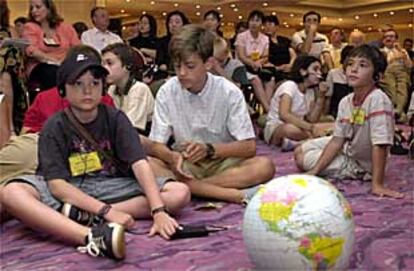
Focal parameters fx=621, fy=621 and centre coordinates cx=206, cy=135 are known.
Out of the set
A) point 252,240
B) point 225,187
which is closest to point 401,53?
point 225,187

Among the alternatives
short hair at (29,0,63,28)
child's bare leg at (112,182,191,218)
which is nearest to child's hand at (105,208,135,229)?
child's bare leg at (112,182,191,218)

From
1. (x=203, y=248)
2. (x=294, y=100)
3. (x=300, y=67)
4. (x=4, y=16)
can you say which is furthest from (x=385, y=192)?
(x=4, y=16)

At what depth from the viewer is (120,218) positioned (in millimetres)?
2299

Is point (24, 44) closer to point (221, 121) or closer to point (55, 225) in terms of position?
point (221, 121)

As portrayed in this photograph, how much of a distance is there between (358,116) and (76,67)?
160 cm

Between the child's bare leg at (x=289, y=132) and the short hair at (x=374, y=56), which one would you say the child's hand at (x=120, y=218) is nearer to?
the short hair at (x=374, y=56)

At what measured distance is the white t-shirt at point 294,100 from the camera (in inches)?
189

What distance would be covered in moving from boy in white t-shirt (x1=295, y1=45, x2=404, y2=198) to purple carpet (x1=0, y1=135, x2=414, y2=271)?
40cm

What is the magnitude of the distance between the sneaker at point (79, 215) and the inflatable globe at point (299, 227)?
0.81m

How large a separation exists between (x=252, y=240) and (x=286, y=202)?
15 cm

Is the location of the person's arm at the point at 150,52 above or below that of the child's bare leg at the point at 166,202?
above

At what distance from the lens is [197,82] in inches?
115

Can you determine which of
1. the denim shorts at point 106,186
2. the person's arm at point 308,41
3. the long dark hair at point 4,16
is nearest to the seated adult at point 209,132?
the denim shorts at point 106,186

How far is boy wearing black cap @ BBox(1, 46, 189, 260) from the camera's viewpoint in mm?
2293
